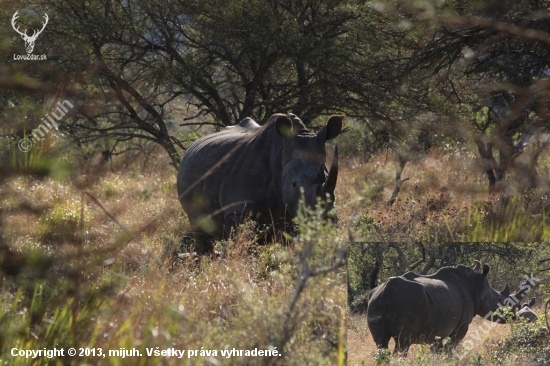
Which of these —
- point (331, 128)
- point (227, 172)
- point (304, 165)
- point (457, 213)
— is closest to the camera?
point (304, 165)

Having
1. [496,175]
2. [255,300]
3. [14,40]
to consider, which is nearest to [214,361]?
[255,300]

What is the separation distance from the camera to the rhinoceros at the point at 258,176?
6.83 m

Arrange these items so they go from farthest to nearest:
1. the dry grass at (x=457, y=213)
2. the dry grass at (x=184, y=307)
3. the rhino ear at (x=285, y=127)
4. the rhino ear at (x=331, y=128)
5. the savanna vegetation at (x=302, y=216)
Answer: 1. the dry grass at (x=457, y=213)
2. the rhino ear at (x=285, y=127)
3. the rhino ear at (x=331, y=128)
4. the savanna vegetation at (x=302, y=216)
5. the dry grass at (x=184, y=307)

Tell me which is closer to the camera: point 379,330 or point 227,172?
point 379,330

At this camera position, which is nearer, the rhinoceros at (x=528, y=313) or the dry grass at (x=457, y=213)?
the rhinoceros at (x=528, y=313)

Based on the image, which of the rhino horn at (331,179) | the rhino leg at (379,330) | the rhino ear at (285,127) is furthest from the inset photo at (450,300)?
the rhino ear at (285,127)

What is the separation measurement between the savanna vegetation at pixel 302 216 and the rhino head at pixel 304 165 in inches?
10.2

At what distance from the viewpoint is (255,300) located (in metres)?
4.82

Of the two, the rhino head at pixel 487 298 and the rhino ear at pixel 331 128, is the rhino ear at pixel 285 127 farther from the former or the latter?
the rhino head at pixel 487 298

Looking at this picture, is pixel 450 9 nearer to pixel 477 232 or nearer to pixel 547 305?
pixel 477 232

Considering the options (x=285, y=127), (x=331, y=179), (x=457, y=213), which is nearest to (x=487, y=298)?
(x=331, y=179)

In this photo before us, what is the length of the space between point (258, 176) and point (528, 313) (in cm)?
335

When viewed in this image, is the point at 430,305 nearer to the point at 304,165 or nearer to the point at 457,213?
the point at 304,165

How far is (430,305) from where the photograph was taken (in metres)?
4.82
